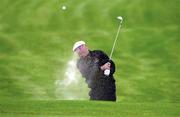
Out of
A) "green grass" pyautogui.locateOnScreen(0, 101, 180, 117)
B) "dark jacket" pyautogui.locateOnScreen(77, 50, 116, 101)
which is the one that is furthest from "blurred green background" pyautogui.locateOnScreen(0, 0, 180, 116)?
"green grass" pyautogui.locateOnScreen(0, 101, 180, 117)

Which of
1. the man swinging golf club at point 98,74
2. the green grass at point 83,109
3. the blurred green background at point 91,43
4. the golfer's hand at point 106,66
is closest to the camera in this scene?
the green grass at point 83,109

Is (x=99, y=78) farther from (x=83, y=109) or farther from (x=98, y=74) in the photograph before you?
(x=83, y=109)

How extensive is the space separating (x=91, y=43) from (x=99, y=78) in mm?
11341

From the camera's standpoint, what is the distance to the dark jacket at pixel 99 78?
11289 millimetres

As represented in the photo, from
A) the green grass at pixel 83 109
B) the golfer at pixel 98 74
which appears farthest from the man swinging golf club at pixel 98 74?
the green grass at pixel 83 109

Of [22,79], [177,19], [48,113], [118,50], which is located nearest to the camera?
[48,113]

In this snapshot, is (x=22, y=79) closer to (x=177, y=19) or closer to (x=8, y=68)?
(x=8, y=68)

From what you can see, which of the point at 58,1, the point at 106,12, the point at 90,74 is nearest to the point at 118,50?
the point at 106,12

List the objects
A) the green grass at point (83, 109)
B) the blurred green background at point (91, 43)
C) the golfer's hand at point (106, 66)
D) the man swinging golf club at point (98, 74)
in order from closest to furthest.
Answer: the green grass at point (83, 109), the golfer's hand at point (106, 66), the man swinging golf club at point (98, 74), the blurred green background at point (91, 43)

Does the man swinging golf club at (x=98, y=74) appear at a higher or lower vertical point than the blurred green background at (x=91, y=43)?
lower

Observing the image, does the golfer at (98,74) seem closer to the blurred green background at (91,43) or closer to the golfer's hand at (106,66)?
the golfer's hand at (106,66)

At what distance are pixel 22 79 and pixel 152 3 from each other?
731 cm

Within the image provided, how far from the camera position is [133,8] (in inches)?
966

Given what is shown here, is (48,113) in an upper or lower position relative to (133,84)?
lower
